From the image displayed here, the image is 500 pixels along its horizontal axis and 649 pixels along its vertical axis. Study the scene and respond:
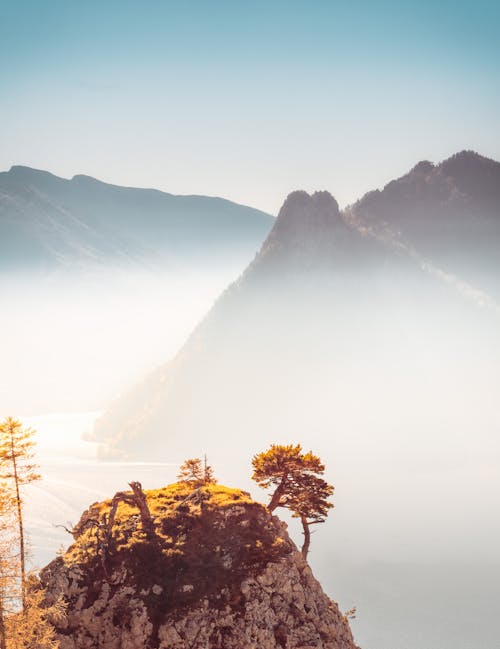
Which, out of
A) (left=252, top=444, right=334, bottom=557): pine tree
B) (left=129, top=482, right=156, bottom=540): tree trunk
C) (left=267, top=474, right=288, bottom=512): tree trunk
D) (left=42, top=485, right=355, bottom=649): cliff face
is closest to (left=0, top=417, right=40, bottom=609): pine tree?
(left=42, top=485, right=355, bottom=649): cliff face

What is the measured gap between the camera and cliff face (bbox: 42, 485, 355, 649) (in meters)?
33.2

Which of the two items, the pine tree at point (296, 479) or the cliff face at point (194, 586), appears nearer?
the cliff face at point (194, 586)

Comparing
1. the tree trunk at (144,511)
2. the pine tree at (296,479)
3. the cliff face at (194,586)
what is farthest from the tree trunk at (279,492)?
the tree trunk at (144,511)

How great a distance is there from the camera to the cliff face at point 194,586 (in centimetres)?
3325

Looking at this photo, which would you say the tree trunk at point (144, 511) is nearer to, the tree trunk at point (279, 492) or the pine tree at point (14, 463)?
the pine tree at point (14, 463)

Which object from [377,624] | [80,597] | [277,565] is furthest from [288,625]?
[377,624]

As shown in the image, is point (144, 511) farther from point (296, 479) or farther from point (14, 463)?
point (296, 479)

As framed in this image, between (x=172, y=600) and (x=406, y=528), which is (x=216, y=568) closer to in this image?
(x=172, y=600)

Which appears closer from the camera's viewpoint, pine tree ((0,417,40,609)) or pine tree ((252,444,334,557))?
→ pine tree ((0,417,40,609))

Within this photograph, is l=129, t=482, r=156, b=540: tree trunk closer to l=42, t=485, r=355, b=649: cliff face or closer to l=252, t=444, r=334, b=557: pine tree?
l=42, t=485, r=355, b=649: cliff face

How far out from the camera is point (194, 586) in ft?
113

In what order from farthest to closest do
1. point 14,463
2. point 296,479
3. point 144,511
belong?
1. point 296,479
2. point 144,511
3. point 14,463

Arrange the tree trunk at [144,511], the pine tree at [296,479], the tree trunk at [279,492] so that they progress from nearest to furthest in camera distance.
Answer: the tree trunk at [144,511] → the tree trunk at [279,492] → the pine tree at [296,479]

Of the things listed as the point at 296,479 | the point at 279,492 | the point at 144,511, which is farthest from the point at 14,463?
the point at 296,479
